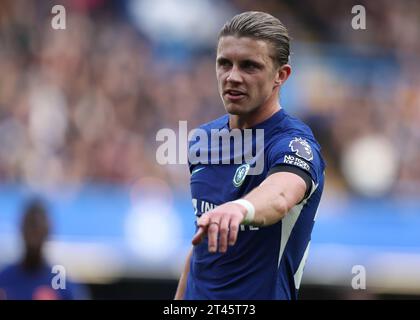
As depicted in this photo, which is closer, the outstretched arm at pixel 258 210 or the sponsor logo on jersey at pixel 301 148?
the outstretched arm at pixel 258 210

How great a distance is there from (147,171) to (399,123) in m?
3.58

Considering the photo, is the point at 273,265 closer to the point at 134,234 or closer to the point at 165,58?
the point at 134,234

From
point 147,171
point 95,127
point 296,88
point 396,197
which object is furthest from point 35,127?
point 396,197

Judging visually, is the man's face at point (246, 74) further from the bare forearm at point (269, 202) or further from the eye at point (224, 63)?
the bare forearm at point (269, 202)

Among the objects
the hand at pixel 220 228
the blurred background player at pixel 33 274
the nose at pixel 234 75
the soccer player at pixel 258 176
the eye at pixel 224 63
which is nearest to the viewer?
the hand at pixel 220 228

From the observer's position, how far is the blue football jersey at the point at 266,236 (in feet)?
13.9

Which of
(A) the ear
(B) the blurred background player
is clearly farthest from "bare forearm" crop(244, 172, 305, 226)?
(B) the blurred background player

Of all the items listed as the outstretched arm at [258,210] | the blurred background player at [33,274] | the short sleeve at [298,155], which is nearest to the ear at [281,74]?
the short sleeve at [298,155]

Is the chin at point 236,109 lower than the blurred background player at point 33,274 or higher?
higher

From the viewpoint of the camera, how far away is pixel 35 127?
Answer: 11.5 metres

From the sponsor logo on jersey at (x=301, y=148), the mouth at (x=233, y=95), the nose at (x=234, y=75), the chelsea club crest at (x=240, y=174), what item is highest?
the nose at (x=234, y=75)

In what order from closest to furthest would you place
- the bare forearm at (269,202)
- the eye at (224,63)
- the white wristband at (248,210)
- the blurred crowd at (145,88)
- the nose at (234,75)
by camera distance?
the white wristband at (248,210)
the bare forearm at (269,202)
the nose at (234,75)
the eye at (224,63)
the blurred crowd at (145,88)

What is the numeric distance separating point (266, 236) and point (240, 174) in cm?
34

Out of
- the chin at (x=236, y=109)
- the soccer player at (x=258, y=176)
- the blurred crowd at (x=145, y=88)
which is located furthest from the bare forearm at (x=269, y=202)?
the blurred crowd at (x=145, y=88)
